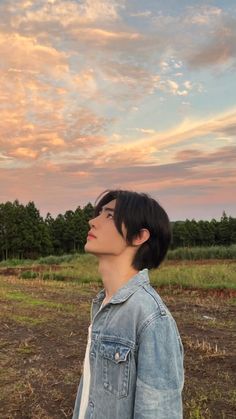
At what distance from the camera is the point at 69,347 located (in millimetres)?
7164

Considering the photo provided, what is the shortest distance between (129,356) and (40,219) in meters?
49.3

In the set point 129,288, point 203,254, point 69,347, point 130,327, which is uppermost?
point 129,288

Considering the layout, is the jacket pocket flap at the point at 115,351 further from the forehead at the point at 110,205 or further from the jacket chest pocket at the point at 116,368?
the forehead at the point at 110,205

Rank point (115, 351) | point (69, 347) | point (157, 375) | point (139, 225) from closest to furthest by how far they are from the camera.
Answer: point (157, 375) < point (115, 351) < point (139, 225) < point (69, 347)

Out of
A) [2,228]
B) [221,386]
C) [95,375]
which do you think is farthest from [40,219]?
[95,375]

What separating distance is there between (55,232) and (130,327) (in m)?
52.9

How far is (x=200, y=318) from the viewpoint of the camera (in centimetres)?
951

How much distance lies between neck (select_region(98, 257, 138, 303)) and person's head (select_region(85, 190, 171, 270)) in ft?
0.14

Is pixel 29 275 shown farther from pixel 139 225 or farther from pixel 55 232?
pixel 55 232

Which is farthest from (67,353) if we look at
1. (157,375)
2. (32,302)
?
(157,375)

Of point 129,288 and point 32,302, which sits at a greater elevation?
point 129,288

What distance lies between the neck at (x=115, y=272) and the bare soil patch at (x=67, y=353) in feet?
9.93

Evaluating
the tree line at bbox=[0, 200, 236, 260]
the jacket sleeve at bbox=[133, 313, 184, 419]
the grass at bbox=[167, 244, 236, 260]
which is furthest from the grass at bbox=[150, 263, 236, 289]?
the tree line at bbox=[0, 200, 236, 260]

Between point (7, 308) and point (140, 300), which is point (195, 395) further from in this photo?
point (7, 308)
